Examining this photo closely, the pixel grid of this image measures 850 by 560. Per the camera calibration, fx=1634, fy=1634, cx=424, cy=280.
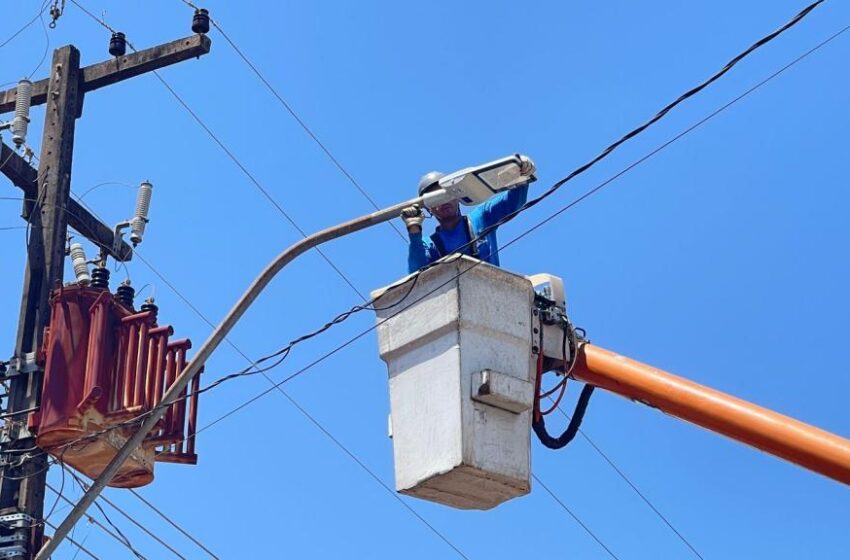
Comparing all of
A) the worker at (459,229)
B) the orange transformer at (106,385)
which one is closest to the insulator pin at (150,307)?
the orange transformer at (106,385)

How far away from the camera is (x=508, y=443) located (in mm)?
9789

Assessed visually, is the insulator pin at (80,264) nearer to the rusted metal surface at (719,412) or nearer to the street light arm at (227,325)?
the street light arm at (227,325)

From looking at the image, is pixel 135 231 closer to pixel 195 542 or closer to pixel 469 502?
pixel 195 542

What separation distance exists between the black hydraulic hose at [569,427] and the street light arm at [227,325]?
163cm

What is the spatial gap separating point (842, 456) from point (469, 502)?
7.80 feet

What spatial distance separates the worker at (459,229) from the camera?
1067 centimetres

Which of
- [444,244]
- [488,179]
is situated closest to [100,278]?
[444,244]

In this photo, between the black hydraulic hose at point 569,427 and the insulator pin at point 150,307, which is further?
the insulator pin at point 150,307

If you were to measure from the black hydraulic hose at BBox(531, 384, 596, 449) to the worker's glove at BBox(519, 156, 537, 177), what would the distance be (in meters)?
1.67

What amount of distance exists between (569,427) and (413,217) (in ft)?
5.87

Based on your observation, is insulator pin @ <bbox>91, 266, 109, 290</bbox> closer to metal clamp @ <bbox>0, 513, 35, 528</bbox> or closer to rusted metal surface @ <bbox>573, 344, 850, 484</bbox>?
metal clamp @ <bbox>0, 513, 35, 528</bbox>

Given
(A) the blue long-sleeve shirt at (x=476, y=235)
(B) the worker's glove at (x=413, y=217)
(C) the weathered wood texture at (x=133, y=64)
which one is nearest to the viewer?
(B) the worker's glove at (x=413, y=217)

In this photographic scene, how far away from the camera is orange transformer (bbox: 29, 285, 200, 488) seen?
44.5 feet

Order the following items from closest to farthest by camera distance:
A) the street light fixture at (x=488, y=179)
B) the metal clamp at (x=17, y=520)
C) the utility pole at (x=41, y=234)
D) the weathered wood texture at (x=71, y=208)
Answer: the street light fixture at (x=488, y=179) → the metal clamp at (x=17, y=520) → the utility pole at (x=41, y=234) → the weathered wood texture at (x=71, y=208)
